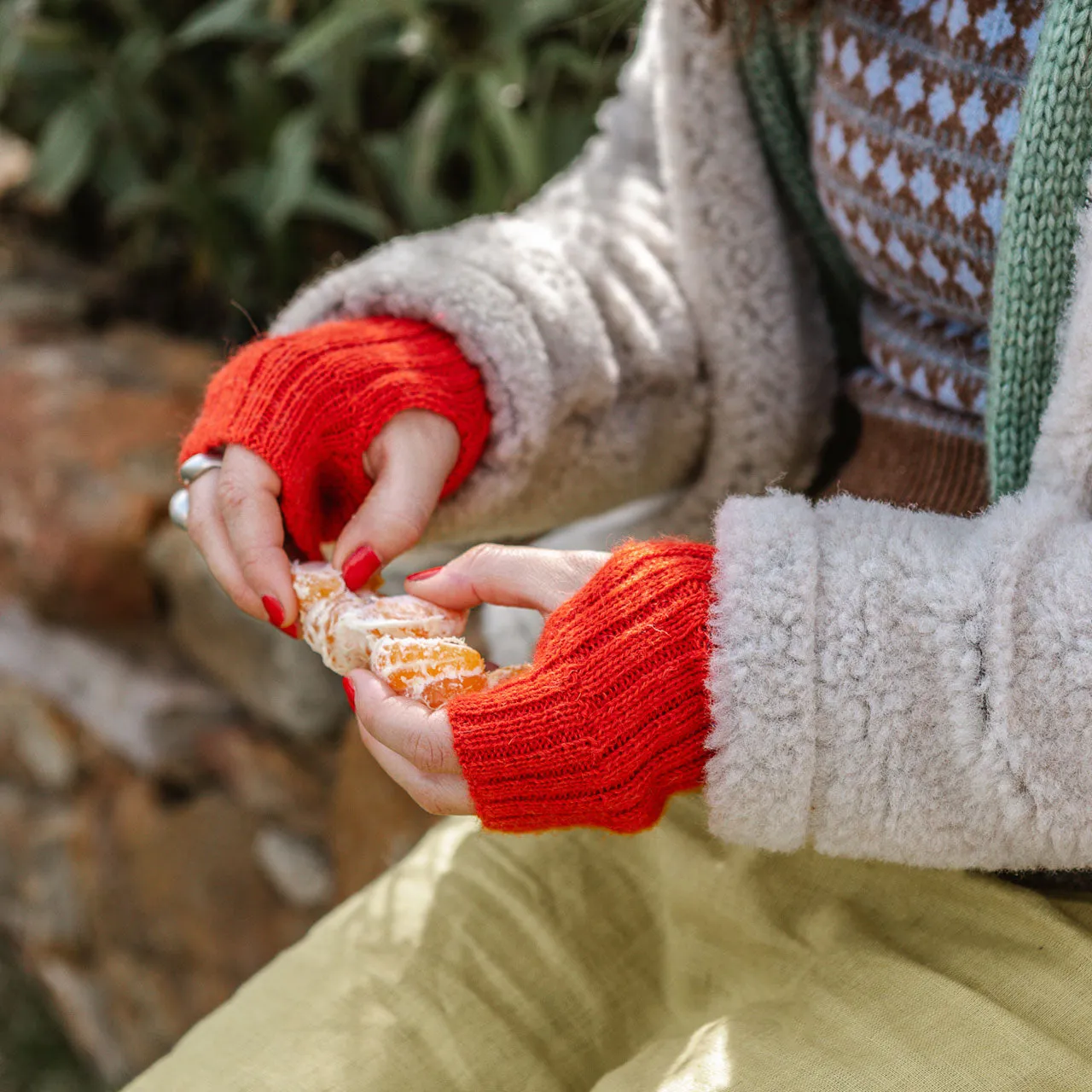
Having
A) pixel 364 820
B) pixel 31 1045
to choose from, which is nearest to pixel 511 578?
pixel 364 820

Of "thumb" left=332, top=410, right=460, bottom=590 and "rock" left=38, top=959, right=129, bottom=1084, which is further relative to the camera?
"rock" left=38, top=959, right=129, bottom=1084

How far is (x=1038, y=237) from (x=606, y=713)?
0.35 meters

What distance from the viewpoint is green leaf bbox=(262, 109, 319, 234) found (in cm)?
168

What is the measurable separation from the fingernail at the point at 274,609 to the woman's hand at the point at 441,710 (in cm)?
6

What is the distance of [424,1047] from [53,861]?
1.39 meters

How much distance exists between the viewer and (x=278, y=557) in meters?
0.72

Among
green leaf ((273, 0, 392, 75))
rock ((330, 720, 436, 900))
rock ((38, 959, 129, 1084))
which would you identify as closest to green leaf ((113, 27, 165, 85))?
green leaf ((273, 0, 392, 75))

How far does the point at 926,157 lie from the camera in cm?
74

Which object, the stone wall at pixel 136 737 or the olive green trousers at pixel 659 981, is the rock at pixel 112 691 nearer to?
the stone wall at pixel 136 737

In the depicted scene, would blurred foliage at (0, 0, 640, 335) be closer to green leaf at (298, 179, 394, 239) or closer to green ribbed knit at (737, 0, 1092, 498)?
green leaf at (298, 179, 394, 239)

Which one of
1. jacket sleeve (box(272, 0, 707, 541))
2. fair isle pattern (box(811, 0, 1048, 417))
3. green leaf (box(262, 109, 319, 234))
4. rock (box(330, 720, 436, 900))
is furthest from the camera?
green leaf (box(262, 109, 319, 234))

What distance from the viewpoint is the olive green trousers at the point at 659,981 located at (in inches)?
24.2

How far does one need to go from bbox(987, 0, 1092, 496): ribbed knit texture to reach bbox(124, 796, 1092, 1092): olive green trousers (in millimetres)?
264

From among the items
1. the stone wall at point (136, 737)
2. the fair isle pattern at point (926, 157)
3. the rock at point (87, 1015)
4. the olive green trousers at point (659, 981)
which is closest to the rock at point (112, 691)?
the stone wall at point (136, 737)
